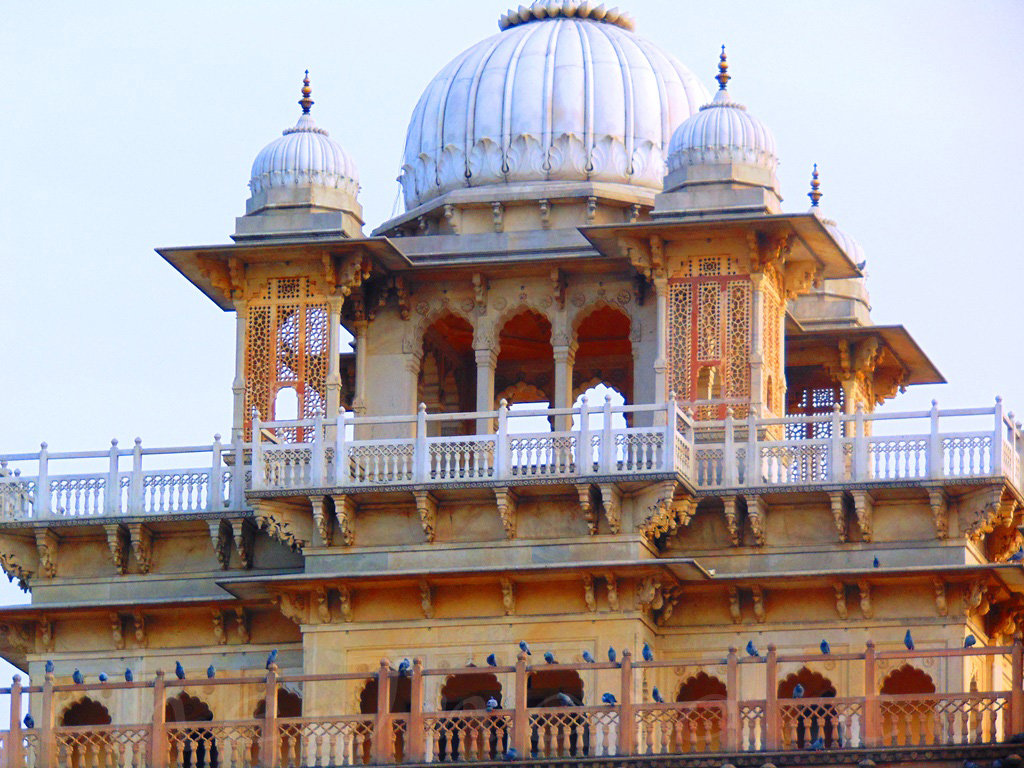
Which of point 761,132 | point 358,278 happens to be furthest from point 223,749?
point 761,132

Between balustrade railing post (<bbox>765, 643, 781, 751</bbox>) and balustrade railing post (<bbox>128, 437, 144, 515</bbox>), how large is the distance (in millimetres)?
8406

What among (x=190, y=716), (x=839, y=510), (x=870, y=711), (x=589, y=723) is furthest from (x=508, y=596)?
(x=870, y=711)

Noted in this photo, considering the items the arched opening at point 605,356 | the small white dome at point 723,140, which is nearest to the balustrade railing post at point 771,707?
the small white dome at point 723,140

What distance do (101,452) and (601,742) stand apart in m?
7.28

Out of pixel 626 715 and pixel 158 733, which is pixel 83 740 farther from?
pixel 626 715

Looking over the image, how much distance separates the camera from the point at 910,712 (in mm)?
32875

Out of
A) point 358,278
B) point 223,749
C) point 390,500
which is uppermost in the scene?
point 358,278

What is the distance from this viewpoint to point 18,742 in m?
34.3

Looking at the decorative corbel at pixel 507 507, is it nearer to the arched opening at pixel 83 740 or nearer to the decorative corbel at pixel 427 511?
the decorative corbel at pixel 427 511

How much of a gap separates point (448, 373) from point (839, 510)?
627 cm

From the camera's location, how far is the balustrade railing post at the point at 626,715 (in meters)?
33.1

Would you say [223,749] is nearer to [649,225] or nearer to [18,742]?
[18,742]

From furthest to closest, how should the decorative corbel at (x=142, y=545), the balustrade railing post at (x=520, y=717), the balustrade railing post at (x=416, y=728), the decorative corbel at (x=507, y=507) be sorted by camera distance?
the decorative corbel at (x=142, y=545)
the decorative corbel at (x=507, y=507)
the balustrade railing post at (x=416, y=728)
the balustrade railing post at (x=520, y=717)

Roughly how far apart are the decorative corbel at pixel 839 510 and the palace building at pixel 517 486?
54 mm
